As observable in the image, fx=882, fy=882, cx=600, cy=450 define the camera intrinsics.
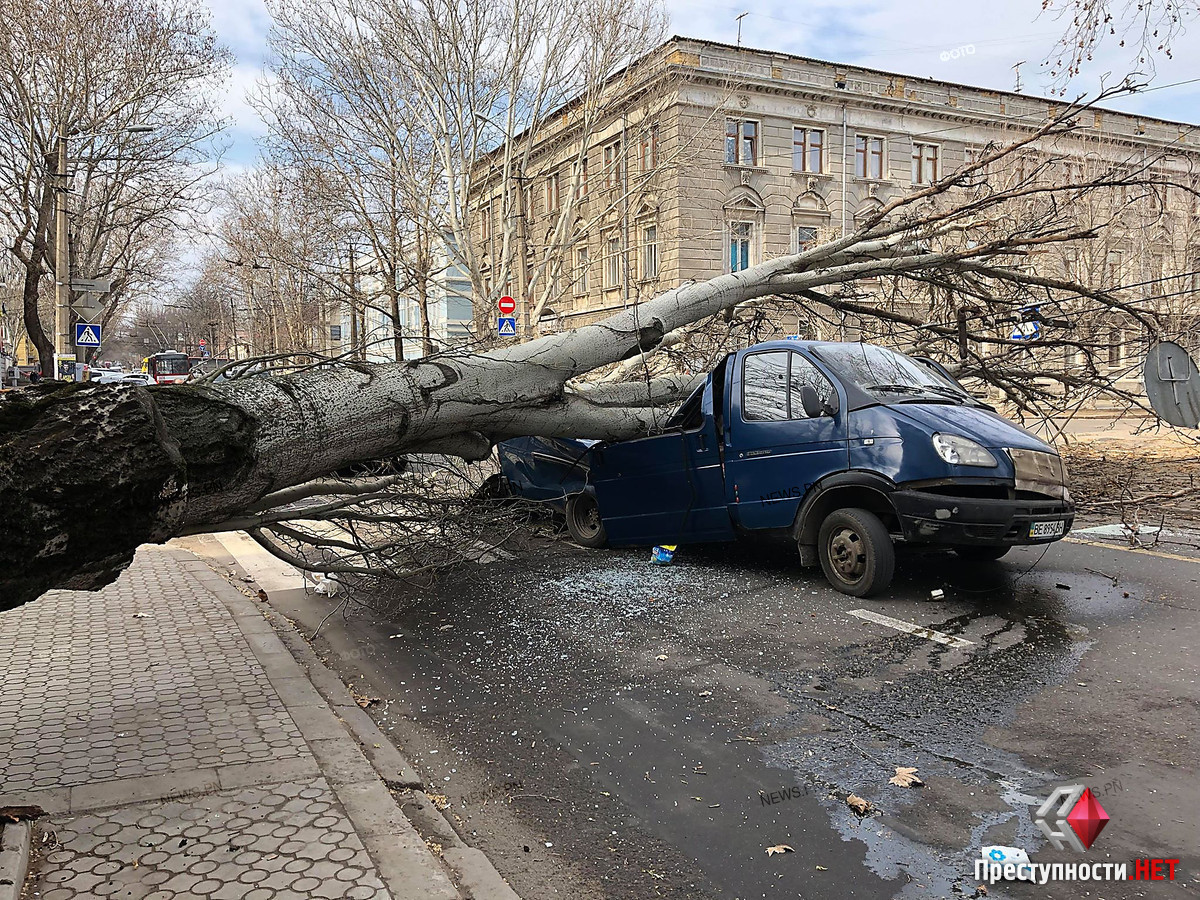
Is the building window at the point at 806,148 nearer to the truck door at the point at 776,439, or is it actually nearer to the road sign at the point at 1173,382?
the road sign at the point at 1173,382

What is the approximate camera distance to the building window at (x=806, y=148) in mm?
36000

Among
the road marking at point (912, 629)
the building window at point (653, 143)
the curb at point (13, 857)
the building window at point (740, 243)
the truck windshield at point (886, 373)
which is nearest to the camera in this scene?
the curb at point (13, 857)

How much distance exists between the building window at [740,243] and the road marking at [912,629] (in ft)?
Answer: 94.1

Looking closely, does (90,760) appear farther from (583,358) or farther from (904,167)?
(904,167)

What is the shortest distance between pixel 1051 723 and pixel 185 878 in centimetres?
386

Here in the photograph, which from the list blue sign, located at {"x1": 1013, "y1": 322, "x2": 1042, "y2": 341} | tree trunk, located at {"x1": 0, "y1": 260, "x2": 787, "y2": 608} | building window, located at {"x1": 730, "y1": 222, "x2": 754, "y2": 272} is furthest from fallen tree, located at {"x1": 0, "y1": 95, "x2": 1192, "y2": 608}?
building window, located at {"x1": 730, "y1": 222, "x2": 754, "y2": 272}

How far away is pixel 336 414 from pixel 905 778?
3.40 m

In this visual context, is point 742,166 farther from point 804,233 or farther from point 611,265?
point 611,265

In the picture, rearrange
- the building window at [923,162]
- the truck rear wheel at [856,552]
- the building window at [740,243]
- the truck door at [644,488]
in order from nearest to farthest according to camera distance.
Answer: the truck rear wheel at [856,552] < the truck door at [644,488] < the building window at [740,243] < the building window at [923,162]

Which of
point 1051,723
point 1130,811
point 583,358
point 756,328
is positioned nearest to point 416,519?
point 583,358

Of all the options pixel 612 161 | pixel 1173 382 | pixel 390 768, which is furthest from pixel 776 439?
pixel 612 161

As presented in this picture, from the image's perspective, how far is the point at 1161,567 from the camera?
291 inches

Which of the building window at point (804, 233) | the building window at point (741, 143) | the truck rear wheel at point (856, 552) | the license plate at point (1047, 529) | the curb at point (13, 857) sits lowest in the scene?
the curb at point (13, 857)

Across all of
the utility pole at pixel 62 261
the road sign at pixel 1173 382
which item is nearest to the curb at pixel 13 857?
the road sign at pixel 1173 382
